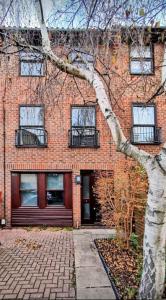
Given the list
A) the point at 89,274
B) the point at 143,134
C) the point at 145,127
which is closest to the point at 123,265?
the point at 89,274

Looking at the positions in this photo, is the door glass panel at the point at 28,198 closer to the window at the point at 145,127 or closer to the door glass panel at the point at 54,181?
the door glass panel at the point at 54,181

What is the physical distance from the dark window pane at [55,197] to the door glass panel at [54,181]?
203 millimetres

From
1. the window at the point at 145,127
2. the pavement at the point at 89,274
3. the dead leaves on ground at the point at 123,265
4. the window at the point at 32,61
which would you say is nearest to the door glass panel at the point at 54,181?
the pavement at the point at 89,274

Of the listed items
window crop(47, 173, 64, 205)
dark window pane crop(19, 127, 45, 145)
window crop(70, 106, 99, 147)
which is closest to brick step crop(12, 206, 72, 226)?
window crop(47, 173, 64, 205)

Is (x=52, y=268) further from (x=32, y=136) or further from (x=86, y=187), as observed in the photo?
(x=32, y=136)

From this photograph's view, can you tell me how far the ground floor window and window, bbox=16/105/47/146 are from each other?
4.27 ft

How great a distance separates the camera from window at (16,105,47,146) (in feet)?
35.9

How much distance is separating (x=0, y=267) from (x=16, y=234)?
362 cm

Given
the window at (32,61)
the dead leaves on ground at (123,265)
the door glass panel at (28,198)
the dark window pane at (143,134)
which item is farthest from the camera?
the dark window pane at (143,134)

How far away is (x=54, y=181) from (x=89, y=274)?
6.04 metres

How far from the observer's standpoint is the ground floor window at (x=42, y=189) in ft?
36.0

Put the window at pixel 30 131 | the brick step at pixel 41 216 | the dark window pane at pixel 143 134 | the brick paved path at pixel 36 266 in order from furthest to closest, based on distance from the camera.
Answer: the dark window pane at pixel 143 134 → the window at pixel 30 131 → the brick step at pixel 41 216 → the brick paved path at pixel 36 266

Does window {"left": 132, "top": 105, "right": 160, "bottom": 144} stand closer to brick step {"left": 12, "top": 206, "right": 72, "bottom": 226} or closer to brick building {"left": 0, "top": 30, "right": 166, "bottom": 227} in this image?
brick building {"left": 0, "top": 30, "right": 166, "bottom": 227}

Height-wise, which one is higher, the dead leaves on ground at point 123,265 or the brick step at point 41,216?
the brick step at point 41,216
